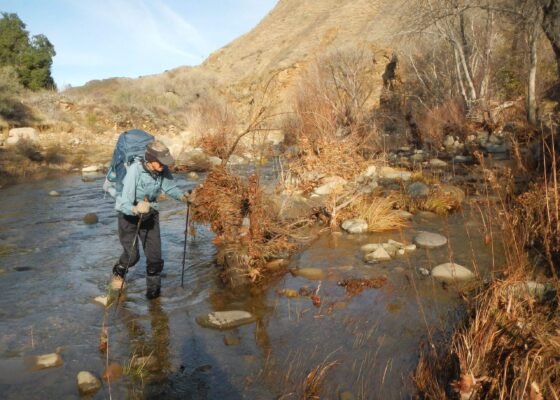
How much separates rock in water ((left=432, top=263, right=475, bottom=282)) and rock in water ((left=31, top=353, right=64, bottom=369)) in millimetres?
4591

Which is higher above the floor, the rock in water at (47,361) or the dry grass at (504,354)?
the dry grass at (504,354)

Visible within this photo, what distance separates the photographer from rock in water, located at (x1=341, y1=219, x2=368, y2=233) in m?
8.50

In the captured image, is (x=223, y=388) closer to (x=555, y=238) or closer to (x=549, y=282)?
(x=549, y=282)

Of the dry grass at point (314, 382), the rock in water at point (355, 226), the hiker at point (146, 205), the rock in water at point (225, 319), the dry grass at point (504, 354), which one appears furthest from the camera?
the rock in water at point (355, 226)

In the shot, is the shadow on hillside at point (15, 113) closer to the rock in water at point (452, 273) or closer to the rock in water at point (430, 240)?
the rock in water at point (430, 240)

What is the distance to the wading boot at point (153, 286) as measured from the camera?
5.86 m

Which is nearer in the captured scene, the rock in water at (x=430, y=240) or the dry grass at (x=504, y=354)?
the dry grass at (x=504, y=354)

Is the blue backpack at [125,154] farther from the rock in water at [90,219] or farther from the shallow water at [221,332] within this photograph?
the rock in water at [90,219]

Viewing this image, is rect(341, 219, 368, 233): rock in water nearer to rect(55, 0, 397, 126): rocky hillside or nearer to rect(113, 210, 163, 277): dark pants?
rect(113, 210, 163, 277): dark pants

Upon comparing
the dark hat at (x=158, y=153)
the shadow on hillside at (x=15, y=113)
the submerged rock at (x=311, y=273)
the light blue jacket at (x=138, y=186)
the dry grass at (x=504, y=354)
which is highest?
the shadow on hillside at (x=15, y=113)

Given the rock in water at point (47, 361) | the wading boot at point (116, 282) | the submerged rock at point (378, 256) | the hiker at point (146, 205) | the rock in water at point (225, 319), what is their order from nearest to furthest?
1. the rock in water at point (47, 361)
2. the rock in water at point (225, 319)
3. the hiker at point (146, 205)
4. the wading boot at point (116, 282)
5. the submerged rock at point (378, 256)

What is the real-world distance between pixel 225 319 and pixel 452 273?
2982 mm

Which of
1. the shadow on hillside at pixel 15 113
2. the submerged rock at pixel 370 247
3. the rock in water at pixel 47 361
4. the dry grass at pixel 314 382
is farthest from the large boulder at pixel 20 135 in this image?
the dry grass at pixel 314 382

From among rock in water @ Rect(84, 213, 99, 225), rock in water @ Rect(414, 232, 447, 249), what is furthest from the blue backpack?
rock in water @ Rect(84, 213, 99, 225)
